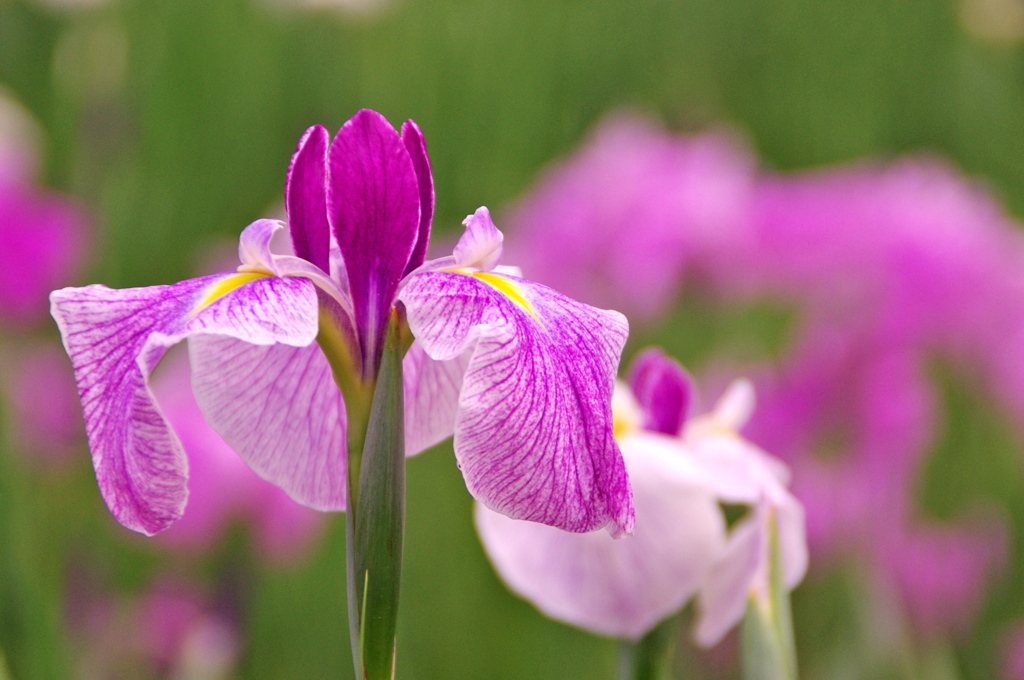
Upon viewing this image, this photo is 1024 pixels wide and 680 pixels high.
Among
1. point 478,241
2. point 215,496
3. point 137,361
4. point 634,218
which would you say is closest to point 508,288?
point 478,241

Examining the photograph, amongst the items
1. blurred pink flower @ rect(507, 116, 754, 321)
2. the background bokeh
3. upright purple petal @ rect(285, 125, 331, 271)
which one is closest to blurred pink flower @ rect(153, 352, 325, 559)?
the background bokeh

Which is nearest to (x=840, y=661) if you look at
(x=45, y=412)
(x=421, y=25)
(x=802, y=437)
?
(x=802, y=437)

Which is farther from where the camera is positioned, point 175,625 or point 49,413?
point 49,413

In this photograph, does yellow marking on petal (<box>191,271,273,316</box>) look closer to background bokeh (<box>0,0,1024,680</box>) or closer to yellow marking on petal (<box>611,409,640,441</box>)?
yellow marking on petal (<box>611,409,640,441</box>)

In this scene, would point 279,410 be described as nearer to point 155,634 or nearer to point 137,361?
point 137,361

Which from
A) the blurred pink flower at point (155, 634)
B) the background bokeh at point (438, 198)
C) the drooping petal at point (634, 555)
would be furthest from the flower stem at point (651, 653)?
the blurred pink flower at point (155, 634)

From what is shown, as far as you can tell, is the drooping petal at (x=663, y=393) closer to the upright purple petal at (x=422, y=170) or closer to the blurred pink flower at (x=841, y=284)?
the upright purple petal at (x=422, y=170)

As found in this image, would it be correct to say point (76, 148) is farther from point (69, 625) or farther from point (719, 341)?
point (719, 341)
